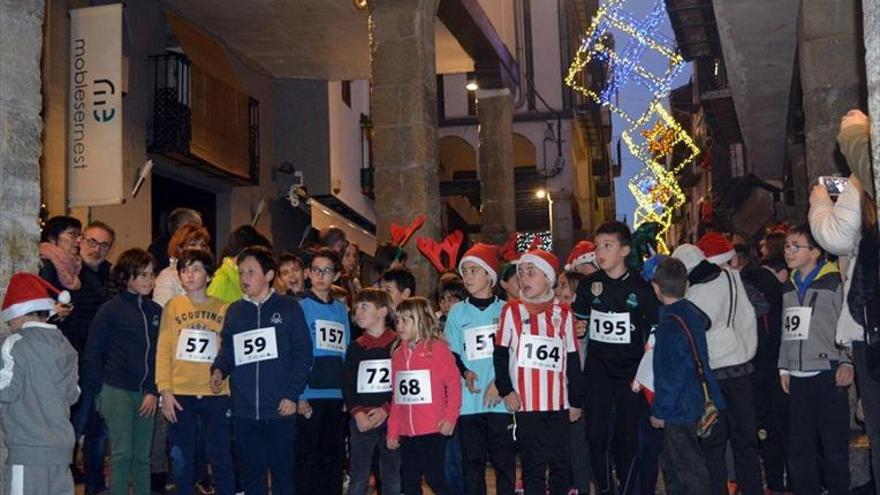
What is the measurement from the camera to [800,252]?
7797 millimetres

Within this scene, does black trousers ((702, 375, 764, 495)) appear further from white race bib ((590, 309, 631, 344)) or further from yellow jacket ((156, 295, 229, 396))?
yellow jacket ((156, 295, 229, 396))

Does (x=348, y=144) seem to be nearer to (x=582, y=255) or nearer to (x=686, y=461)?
(x=582, y=255)

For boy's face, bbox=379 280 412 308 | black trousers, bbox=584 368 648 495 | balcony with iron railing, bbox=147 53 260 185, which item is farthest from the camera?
balcony with iron railing, bbox=147 53 260 185

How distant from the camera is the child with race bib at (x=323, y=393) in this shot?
755cm

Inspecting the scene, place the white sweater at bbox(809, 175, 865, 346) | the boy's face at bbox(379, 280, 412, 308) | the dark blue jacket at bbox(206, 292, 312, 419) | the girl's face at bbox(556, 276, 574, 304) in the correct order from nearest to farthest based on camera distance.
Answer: the white sweater at bbox(809, 175, 865, 346), the dark blue jacket at bbox(206, 292, 312, 419), the boy's face at bbox(379, 280, 412, 308), the girl's face at bbox(556, 276, 574, 304)

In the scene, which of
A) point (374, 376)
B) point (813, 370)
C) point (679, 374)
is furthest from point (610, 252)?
point (374, 376)

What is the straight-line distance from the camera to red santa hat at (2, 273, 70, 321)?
19.4 ft

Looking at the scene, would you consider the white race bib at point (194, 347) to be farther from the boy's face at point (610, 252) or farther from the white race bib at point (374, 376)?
the boy's face at point (610, 252)

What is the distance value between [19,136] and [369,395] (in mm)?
2948

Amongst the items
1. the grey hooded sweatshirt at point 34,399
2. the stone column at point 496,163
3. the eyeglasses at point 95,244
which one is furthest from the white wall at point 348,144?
the grey hooded sweatshirt at point 34,399

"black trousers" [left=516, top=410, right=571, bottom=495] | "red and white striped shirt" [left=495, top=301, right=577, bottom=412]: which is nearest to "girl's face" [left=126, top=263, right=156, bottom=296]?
"red and white striped shirt" [left=495, top=301, right=577, bottom=412]

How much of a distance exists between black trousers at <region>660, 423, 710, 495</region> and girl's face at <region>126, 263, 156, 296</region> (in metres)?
3.99

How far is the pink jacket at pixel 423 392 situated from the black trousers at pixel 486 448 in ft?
1.13

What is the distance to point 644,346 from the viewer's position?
7.60 m
